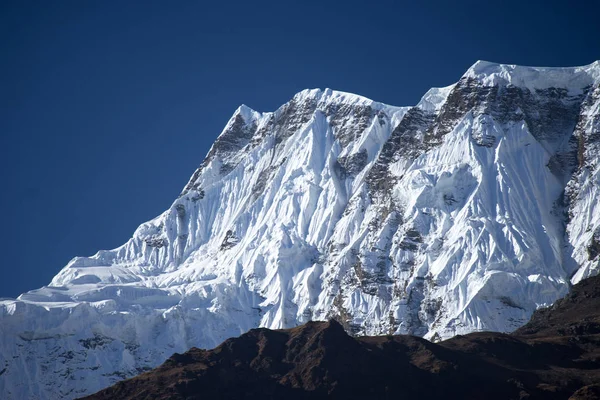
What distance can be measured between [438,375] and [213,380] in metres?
30.5

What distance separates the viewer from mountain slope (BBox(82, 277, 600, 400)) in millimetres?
169000

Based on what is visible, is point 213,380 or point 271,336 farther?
point 271,336

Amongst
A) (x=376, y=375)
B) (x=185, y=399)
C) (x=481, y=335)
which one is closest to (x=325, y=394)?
(x=376, y=375)

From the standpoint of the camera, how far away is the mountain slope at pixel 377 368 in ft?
554

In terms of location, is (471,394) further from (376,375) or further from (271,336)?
(271,336)

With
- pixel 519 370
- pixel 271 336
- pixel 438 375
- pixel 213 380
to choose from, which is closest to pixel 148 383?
pixel 213 380

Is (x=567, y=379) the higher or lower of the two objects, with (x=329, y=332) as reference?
lower

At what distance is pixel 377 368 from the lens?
174 metres

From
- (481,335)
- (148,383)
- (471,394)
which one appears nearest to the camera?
(471,394)

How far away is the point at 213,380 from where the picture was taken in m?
176

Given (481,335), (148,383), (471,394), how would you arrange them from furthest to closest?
1. (481,335)
2. (148,383)
3. (471,394)

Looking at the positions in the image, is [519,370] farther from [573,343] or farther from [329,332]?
[329,332]

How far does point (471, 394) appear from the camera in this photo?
167 metres

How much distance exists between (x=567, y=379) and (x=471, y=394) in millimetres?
12977
